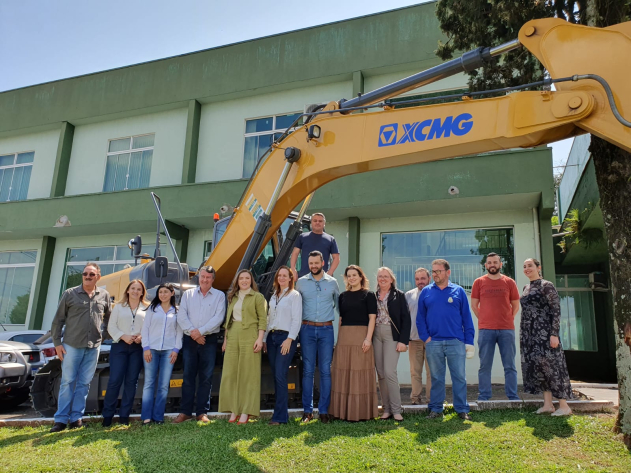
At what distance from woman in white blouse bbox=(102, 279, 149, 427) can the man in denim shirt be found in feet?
6.96

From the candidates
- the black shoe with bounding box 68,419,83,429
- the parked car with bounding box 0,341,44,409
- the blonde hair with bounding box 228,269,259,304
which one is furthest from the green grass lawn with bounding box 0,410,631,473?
the parked car with bounding box 0,341,44,409

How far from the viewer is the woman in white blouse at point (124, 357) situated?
6.19 meters

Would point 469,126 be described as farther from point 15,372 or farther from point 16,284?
point 16,284

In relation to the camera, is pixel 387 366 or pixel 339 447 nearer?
pixel 339 447

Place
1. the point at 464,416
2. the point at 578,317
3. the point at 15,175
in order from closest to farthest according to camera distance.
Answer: the point at 464,416
the point at 578,317
the point at 15,175

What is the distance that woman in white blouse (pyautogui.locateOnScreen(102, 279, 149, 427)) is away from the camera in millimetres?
6188

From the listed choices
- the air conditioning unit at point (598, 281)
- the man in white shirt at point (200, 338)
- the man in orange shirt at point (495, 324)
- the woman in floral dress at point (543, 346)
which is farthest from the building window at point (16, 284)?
the air conditioning unit at point (598, 281)

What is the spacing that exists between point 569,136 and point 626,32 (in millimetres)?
872

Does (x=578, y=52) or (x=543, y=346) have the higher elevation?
(x=578, y=52)

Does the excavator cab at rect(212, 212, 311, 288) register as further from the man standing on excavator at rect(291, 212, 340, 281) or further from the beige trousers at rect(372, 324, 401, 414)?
the beige trousers at rect(372, 324, 401, 414)

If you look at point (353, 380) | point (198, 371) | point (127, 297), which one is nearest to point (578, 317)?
point (353, 380)

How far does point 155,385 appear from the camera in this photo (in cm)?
635

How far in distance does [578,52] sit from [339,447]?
410 centimetres

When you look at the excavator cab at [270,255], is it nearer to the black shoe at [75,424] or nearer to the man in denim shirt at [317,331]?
the man in denim shirt at [317,331]
